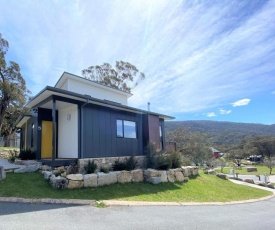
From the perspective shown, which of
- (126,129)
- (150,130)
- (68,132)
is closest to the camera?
(68,132)

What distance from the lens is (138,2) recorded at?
8.95 metres

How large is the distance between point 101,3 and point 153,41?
3535 millimetres

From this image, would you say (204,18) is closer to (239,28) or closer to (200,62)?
(239,28)

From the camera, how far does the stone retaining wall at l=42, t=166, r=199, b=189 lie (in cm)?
718

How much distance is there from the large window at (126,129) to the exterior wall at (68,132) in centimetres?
247

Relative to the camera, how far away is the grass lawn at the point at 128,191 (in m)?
6.47

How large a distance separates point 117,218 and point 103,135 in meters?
5.92

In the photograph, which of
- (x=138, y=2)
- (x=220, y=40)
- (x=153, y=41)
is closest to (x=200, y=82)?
(x=220, y=40)

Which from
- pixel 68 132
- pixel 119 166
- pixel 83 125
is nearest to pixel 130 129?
pixel 119 166

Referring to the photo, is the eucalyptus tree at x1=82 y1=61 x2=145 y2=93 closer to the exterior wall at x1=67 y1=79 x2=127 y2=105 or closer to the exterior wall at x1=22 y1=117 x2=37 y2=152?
the exterior wall at x1=67 y1=79 x2=127 y2=105

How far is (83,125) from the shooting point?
9.97 meters

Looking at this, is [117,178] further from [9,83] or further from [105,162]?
[9,83]

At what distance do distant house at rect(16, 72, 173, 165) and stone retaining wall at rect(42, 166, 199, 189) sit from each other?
6.51 feet

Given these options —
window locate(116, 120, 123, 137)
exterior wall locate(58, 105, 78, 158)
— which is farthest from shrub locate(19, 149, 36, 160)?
window locate(116, 120, 123, 137)
